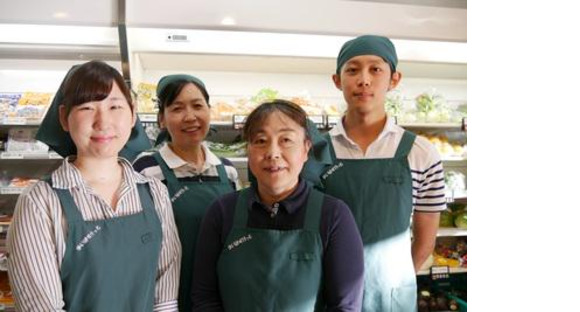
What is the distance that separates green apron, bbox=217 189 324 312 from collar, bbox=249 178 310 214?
4cm

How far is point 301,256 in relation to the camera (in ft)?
4.17

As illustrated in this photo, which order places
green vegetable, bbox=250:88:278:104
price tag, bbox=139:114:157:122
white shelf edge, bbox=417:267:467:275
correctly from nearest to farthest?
1. price tag, bbox=139:114:157:122
2. green vegetable, bbox=250:88:278:104
3. white shelf edge, bbox=417:267:467:275

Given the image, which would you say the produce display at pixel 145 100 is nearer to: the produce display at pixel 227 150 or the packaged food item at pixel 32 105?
the produce display at pixel 227 150

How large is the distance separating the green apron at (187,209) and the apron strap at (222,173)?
0.5 inches

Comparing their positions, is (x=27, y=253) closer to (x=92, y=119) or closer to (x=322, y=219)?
(x=92, y=119)

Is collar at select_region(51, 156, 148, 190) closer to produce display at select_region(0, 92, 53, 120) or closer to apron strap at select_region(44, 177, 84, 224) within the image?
apron strap at select_region(44, 177, 84, 224)

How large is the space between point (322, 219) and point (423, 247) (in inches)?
30.8

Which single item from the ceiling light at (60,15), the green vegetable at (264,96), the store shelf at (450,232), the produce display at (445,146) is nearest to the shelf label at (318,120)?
the green vegetable at (264,96)

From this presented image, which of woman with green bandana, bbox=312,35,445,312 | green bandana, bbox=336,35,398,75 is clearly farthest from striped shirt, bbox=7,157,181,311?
green bandana, bbox=336,35,398,75

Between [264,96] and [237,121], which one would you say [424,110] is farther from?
[237,121]

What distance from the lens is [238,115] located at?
3.33 metres

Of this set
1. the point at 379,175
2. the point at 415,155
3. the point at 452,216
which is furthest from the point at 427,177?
the point at 452,216

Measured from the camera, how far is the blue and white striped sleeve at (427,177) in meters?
1.66

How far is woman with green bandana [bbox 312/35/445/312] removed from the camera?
5.24ft
